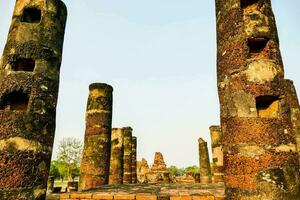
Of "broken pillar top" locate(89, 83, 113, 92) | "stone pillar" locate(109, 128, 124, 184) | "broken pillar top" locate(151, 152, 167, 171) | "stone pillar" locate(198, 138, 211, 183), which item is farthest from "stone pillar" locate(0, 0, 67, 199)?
"broken pillar top" locate(151, 152, 167, 171)

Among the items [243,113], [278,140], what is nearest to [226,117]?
[243,113]

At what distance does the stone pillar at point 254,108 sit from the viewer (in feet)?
12.0

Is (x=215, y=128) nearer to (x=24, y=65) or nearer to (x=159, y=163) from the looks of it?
(x=24, y=65)

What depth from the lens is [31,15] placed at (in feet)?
15.6

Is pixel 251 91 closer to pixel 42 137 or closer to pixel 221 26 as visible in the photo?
pixel 221 26

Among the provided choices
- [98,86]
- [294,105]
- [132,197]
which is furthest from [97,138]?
[294,105]

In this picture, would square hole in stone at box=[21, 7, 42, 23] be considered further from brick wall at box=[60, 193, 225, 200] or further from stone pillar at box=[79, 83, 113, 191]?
stone pillar at box=[79, 83, 113, 191]

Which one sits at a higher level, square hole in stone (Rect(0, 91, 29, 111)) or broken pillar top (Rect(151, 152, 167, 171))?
square hole in stone (Rect(0, 91, 29, 111))

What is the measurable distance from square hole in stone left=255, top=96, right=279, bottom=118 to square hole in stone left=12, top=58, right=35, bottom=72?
3.80 metres

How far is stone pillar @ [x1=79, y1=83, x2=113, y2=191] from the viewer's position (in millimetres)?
9367

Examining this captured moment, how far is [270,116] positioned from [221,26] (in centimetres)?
187

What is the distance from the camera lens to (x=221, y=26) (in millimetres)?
4711

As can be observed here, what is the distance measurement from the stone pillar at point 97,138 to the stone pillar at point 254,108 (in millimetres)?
6231

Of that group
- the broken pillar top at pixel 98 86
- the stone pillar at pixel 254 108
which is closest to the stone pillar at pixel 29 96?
the stone pillar at pixel 254 108
